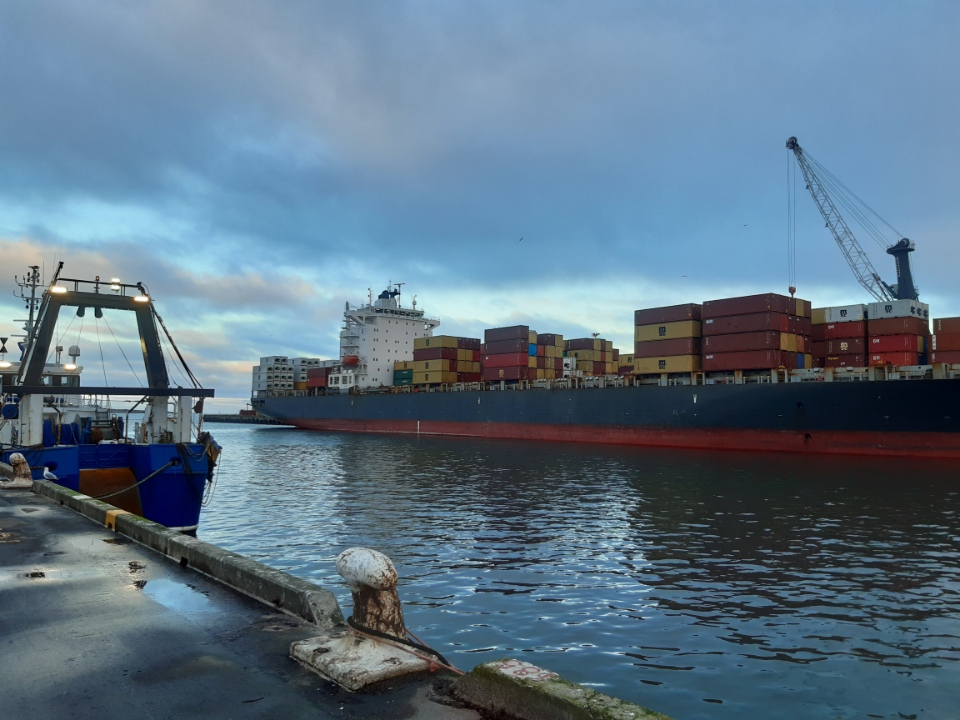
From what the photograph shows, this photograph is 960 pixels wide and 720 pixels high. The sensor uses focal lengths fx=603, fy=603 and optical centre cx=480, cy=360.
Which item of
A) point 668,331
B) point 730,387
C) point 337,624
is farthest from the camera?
point 668,331

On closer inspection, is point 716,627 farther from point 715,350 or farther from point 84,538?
point 715,350

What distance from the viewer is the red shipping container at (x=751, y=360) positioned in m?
35.3

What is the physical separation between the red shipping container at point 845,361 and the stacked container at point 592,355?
25195 millimetres

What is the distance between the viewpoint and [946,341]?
112ft

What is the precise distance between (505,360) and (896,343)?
93.1ft

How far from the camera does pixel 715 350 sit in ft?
124

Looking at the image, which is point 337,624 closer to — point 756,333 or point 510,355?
point 756,333

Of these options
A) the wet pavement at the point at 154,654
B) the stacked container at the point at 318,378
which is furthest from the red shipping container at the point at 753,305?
the stacked container at the point at 318,378

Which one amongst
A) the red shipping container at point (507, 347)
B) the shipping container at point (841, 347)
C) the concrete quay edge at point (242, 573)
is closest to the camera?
the concrete quay edge at point (242, 573)

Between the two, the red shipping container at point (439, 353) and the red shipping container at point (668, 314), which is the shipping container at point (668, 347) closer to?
the red shipping container at point (668, 314)

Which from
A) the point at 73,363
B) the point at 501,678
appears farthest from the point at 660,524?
the point at 73,363

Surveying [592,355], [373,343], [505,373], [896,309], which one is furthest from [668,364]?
[373,343]

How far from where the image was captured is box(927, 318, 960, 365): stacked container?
33625 mm

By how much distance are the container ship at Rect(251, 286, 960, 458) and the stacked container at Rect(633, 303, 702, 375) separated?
0.08m
